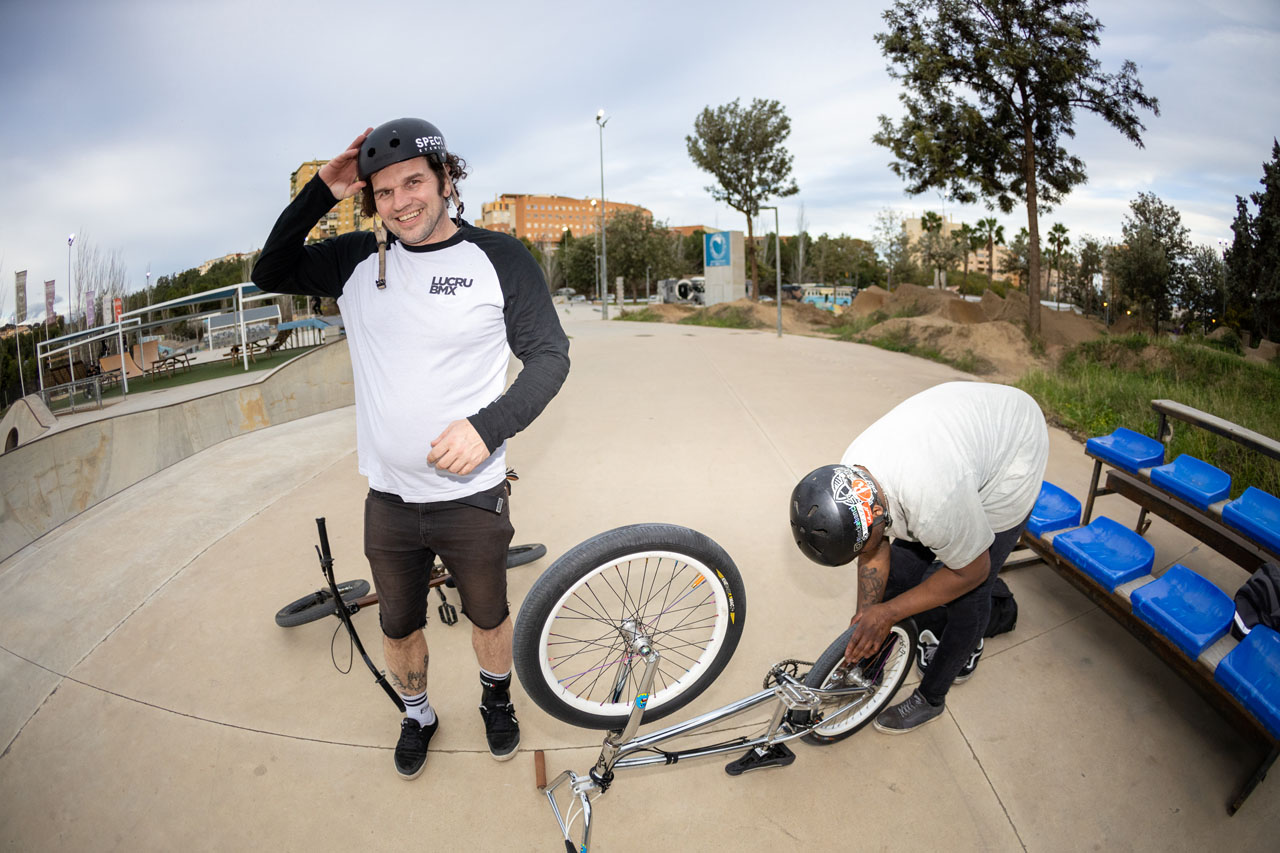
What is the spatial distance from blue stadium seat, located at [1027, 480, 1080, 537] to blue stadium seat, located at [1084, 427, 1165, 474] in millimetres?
434

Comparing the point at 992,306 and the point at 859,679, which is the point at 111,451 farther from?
the point at 992,306

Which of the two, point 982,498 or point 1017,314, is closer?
point 982,498

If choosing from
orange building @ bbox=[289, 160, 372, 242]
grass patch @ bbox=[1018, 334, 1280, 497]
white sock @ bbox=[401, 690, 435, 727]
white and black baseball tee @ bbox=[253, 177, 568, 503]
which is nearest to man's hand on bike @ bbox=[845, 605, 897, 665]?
white and black baseball tee @ bbox=[253, 177, 568, 503]

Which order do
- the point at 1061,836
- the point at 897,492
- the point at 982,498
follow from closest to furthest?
the point at 897,492 < the point at 1061,836 < the point at 982,498

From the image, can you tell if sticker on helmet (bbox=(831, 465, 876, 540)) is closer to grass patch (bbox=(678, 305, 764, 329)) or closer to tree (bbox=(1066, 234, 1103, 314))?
grass patch (bbox=(678, 305, 764, 329))

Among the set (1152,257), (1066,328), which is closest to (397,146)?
(1066,328)

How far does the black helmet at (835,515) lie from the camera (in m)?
1.80

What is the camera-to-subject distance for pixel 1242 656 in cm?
211

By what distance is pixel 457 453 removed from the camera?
176 cm

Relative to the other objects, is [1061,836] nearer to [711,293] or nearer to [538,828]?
[538,828]

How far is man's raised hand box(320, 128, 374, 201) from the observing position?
6.50ft

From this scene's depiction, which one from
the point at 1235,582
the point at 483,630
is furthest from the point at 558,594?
the point at 1235,582

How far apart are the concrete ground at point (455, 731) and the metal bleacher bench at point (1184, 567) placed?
0.33m

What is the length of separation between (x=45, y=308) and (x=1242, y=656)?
5.38 metres
